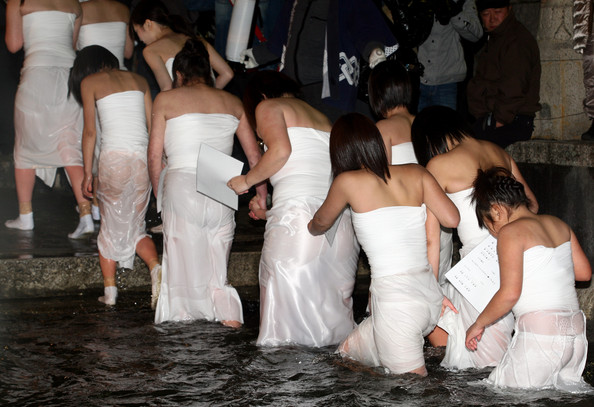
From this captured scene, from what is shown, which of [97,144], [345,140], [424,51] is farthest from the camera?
[424,51]

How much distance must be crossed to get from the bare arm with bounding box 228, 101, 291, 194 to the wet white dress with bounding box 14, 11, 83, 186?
9.44 feet

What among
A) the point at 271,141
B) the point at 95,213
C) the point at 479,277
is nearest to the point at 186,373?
the point at 271,141

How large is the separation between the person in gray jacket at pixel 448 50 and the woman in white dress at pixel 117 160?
3002 millimetres

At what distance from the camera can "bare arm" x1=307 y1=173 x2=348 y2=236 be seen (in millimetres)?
4875

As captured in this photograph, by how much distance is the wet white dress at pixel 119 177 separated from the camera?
6.79 metres

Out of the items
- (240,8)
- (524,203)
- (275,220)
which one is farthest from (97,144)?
(524,203)

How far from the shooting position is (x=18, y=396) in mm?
4695

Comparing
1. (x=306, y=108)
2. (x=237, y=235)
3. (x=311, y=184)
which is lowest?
(x=237, y=235)

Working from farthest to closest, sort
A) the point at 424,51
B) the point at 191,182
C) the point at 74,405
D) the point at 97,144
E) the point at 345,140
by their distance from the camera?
the point at 424,51, the point at 97,144, the point at 191,182, the point at 345,140, the point at 74,405

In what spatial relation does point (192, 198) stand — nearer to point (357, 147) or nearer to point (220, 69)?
point (220, 69)

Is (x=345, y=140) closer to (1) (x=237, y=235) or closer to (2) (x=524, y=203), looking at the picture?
(2) (x=524, y=203)

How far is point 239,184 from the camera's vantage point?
19.2 feet

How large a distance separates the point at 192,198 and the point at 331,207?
4.99ft

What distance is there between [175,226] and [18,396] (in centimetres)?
190
